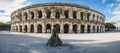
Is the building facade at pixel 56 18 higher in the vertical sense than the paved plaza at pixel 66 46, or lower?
higher

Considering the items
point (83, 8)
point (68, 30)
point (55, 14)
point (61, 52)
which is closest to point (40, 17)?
point (55, 14)

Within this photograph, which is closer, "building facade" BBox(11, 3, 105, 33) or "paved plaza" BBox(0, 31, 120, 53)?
"paved plaza" BBox(0, 31, 120, 53)

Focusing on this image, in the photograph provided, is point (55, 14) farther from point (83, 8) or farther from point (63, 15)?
point (83, 8)

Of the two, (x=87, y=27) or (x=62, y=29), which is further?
(x=87, y=27)

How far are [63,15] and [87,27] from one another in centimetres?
932

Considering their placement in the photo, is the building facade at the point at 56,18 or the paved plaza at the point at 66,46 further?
the building facade at the point at 56,18

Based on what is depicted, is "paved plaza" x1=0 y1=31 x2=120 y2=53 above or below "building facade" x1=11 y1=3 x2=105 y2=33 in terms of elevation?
below

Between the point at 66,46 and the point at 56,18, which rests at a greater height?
the point at 56,18

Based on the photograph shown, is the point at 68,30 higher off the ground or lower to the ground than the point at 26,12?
lower

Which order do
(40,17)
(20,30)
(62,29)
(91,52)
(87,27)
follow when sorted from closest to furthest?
(91,52)
(62,29)
(40,17)
(87,27)
(20,30)

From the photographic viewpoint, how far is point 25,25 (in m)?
41.0

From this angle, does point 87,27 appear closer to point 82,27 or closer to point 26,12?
point 82,27

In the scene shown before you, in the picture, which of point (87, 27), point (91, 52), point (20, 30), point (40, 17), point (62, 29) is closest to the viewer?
point (91, 52)

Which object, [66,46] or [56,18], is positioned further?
[56,18]
